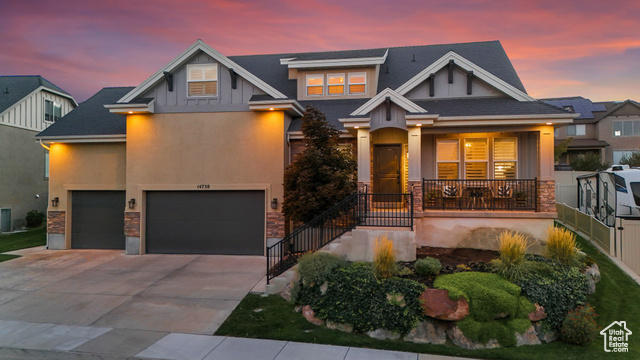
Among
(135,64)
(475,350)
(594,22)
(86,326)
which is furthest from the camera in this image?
(135,64)

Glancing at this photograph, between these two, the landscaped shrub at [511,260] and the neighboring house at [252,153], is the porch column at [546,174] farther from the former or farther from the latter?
the landscaped shrub at [511,260]

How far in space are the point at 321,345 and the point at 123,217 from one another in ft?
38.4

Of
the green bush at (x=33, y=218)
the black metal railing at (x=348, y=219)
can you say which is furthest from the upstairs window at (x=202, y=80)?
the green bush at (x=33, y=218)

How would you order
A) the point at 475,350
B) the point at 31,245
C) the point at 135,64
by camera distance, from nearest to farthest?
the point at 475,350, the point at 31,245, the point at 135,64

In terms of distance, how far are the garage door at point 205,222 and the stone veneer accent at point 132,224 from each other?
37 cm

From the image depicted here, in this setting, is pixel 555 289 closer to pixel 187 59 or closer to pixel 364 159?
pixel 364 159

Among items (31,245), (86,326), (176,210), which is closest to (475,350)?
(86,326)

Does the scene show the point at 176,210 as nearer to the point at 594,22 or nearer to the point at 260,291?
the point at 260,291

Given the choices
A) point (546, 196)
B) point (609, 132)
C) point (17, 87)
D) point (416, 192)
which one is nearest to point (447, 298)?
point (416, 192)

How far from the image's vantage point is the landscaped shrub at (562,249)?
28.6 ft

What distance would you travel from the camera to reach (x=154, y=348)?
258 inches

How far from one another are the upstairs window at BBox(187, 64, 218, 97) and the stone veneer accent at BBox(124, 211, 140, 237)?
510 cm

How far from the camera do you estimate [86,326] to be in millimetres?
7605

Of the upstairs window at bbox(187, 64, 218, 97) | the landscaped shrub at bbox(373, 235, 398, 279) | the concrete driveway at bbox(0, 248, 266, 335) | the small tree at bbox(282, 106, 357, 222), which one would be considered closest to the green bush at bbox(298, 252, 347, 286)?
the landscaped shrub at bbox(373, 235, 398, 279)
